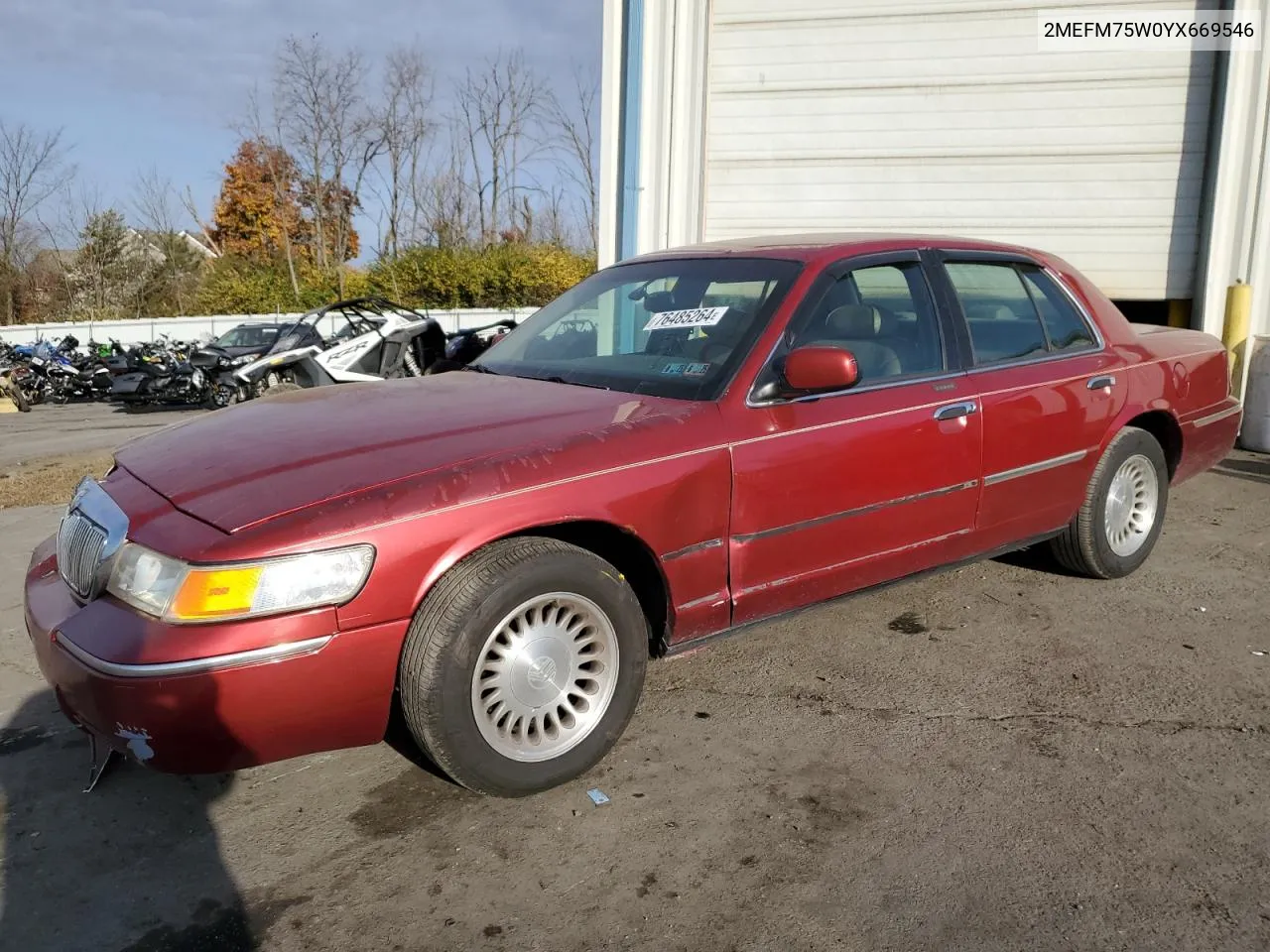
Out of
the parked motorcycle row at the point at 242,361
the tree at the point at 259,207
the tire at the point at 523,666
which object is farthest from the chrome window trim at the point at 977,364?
the tree at the point at 259,207

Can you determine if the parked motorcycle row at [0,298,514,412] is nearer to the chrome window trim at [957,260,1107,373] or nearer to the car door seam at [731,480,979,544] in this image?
the chrome window trim at [957,260,1107,373]

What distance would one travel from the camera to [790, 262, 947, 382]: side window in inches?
138

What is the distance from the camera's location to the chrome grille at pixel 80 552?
2.59 meters

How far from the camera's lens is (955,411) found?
3.63 meters

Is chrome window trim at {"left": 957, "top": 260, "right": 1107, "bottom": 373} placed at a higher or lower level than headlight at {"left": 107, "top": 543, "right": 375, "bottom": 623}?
higher

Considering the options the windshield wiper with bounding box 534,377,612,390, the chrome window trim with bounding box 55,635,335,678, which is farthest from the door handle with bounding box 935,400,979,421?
the chrome window trim with bounding box 55,635,335,678

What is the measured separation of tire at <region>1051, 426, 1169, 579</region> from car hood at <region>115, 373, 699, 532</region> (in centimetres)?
232

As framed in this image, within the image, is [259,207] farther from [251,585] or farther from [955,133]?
[251,585]

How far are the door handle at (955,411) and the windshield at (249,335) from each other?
55.3 ft

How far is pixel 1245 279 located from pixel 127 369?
16.1m

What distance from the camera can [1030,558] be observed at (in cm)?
498

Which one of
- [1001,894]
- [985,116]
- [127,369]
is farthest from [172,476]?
[127,369]

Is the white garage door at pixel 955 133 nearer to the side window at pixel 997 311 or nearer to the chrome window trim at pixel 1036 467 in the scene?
the side window at pixel 997 311

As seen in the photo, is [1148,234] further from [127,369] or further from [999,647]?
[127,369]
